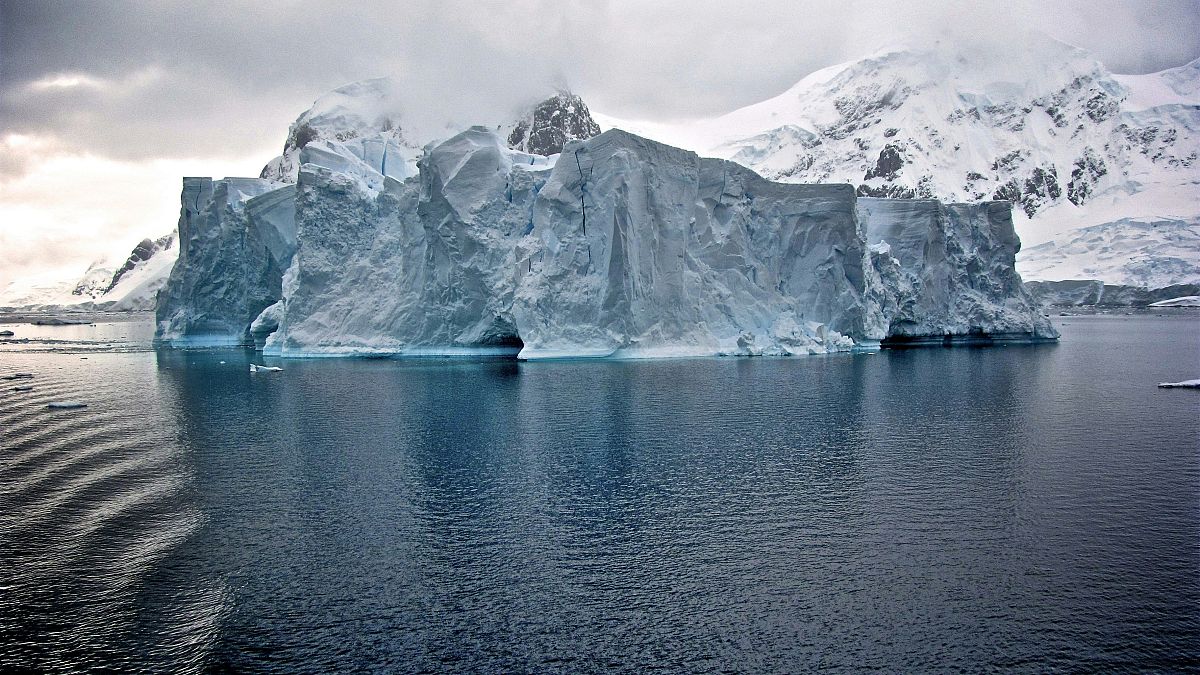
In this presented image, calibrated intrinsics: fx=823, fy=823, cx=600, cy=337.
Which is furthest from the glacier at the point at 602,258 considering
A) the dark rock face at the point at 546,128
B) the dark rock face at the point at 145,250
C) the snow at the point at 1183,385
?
the dark rock face at the point at 145,250

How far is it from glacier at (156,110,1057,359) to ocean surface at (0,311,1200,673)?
12.1 metres

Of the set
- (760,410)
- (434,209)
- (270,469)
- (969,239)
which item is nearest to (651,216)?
(434,209)

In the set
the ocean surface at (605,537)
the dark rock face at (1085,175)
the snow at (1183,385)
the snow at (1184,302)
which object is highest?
the dark rock face at (1085,175)

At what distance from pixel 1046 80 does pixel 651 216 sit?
11843 centimetres

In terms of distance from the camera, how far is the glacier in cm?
2984

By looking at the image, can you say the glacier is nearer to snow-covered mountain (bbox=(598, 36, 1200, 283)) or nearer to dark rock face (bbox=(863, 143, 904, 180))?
snow-covered mountain (bbox=(598, 36, 1200, 283))

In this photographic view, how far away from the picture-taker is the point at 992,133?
124m

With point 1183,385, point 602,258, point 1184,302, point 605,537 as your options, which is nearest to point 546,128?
point 1184,302

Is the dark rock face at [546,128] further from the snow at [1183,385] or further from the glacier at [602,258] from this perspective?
the snow at [1183,385]

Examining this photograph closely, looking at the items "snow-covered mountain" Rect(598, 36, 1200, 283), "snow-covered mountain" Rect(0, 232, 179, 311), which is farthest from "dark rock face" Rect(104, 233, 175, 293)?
"snow-covered mountain" Rect(598, 36, 1200, 283)

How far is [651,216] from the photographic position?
30703 mm

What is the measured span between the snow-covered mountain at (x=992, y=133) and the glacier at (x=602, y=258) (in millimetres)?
71552

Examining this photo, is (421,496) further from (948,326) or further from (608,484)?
(948,326)

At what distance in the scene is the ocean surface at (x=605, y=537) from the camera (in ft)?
21.9
